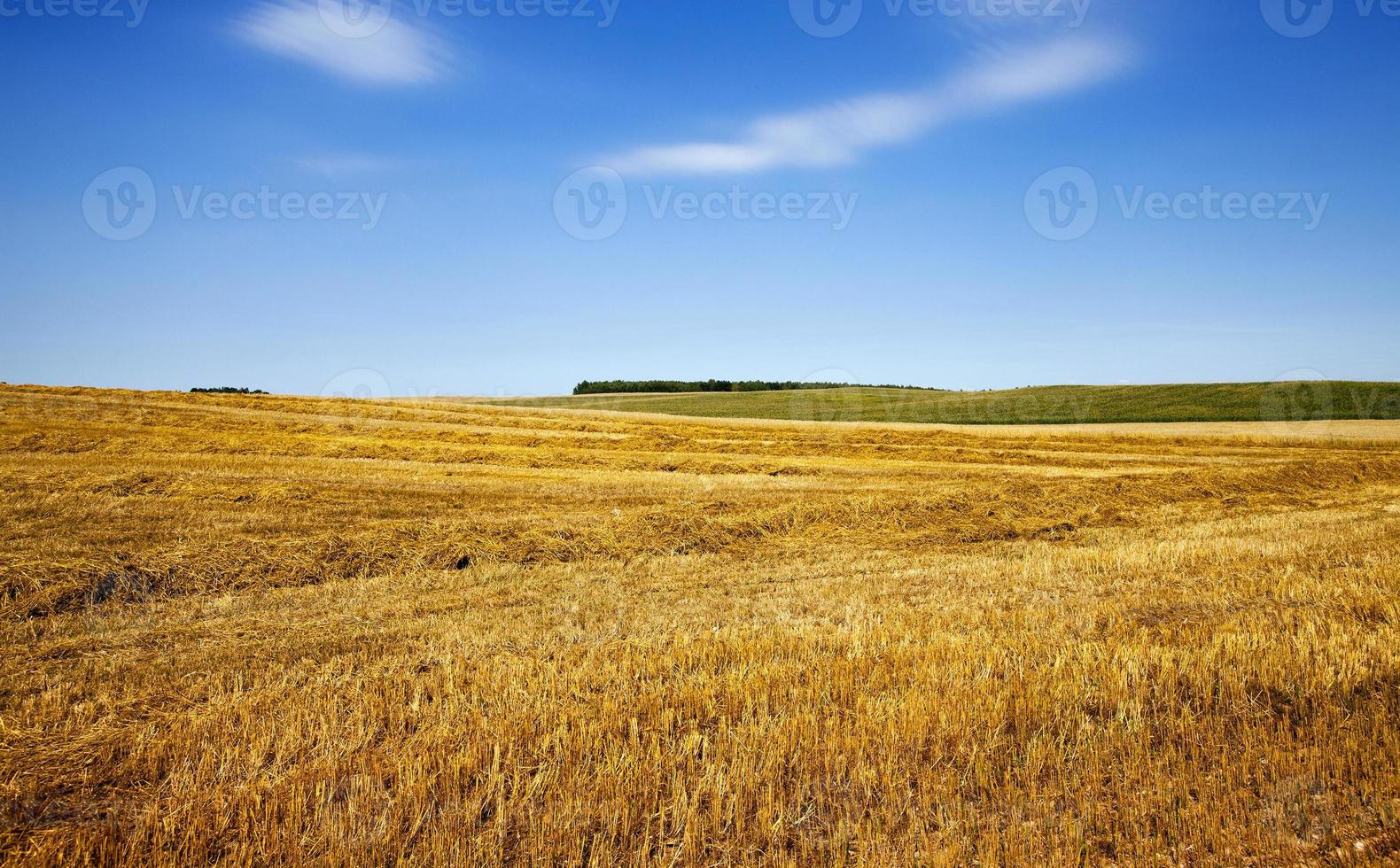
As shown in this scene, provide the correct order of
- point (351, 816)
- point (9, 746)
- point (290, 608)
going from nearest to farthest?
point (351, 816), point (9, 746), point (290, 608)

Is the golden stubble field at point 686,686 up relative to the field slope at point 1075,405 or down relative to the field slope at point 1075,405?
down

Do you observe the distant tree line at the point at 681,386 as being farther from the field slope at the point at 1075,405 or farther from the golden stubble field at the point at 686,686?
the golden stubble field at the point at 686,686

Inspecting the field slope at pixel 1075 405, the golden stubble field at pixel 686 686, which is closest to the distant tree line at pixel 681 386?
the field slope at pixel 1075 405

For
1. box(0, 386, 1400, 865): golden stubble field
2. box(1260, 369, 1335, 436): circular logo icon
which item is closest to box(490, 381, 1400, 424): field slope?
box(1260, 369, 1335, 436): circular logo icon

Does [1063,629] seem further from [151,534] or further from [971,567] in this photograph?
[151,534]

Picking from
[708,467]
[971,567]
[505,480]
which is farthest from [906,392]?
[971,567]

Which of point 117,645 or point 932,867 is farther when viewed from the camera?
point 117,645

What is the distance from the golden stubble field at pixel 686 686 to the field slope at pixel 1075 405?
46892 mm

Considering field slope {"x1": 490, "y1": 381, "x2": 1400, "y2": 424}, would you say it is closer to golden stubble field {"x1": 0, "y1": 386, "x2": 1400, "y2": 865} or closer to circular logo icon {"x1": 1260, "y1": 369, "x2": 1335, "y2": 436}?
circular logo icon {"x1": 1260, "y1": 369, "x2": 1335, "y2": 436}

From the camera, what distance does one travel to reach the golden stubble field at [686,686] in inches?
157

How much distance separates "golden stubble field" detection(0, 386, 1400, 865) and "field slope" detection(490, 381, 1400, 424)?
154 ft

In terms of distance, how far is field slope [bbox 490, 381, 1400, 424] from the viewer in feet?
184

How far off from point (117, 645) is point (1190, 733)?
28.6 ft

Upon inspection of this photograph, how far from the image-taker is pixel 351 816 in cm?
409
